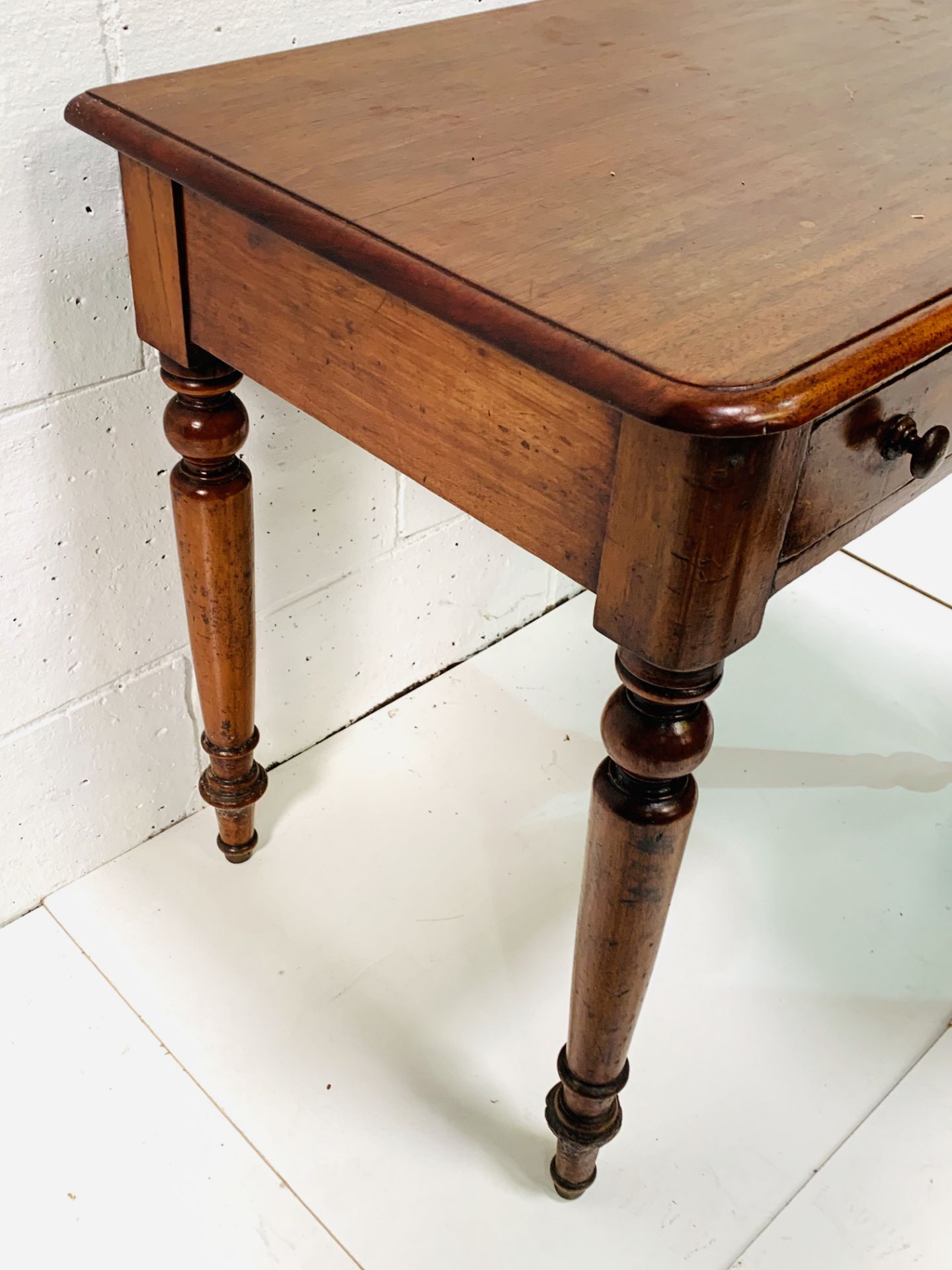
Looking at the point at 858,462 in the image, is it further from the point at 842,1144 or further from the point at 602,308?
the point at 842,1144

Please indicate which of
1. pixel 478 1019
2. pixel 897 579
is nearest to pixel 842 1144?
pixel 478 1019

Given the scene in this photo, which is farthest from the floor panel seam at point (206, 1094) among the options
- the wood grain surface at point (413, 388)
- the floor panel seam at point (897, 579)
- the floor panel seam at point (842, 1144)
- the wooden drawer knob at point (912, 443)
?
the floor panel seam at point (897, 579)

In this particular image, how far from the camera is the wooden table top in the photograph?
600mm

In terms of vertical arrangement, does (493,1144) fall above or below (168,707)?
below

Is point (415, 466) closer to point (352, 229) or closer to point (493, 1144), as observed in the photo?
point (352, 229)

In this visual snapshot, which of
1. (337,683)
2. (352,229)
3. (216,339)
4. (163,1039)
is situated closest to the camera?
(352,229)

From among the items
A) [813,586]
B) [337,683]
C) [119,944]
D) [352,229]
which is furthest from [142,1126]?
[813,586]

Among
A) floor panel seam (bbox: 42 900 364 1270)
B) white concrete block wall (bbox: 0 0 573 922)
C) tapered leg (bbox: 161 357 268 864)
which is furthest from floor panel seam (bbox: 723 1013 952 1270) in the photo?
white concrete block wall (bbox: 0 0 573 922)

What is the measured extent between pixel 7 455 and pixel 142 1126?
549mm

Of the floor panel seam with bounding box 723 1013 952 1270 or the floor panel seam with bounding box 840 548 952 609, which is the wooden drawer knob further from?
the floor panel seam with bounding box 840 548 952 609

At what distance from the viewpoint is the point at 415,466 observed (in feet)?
2.52

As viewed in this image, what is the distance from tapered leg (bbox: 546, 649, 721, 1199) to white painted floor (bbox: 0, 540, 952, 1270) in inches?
5.7

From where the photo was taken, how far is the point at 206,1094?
106 centimetres

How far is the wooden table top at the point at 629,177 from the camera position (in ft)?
1.97
